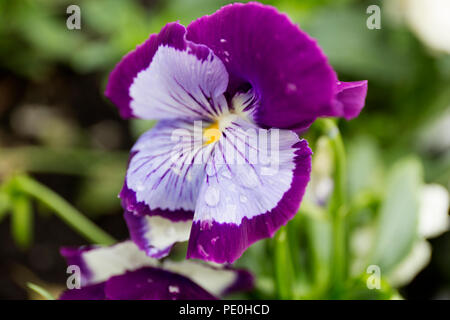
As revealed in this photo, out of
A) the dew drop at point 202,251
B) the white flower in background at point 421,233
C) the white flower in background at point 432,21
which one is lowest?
the white flower in background at point 421,233

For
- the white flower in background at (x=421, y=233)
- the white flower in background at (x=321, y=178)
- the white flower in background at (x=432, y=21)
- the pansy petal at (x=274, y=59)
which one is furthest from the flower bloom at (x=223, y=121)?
the white flower in background at (x=432, y=21)

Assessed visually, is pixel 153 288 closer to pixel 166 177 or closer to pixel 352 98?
pixel 166 177

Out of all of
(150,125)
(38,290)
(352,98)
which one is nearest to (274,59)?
(352,98)

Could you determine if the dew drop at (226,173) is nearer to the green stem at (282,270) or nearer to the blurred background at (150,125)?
the green stem at (282,270)

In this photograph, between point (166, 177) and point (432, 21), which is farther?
point (432, 21)

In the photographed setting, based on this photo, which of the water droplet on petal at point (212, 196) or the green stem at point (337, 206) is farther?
the green stem at point (337, 206)
